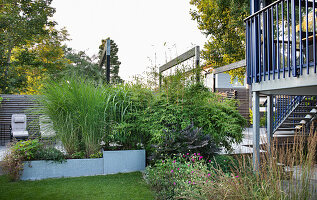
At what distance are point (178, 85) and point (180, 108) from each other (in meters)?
0.42

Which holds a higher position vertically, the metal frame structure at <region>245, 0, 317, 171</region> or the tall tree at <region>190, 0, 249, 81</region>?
the tall tree at <region>190, 0, 249, 81</region>

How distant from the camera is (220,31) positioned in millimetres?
9336

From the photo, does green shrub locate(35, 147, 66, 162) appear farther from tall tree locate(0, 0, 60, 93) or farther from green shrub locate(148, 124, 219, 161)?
tall tree locate(0, 0, 60, 93)

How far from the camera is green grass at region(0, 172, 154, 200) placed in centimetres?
327

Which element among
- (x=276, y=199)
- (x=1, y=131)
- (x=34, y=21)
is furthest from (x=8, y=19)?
(x=276, y=199)

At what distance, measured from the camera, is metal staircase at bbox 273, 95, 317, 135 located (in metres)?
5.80

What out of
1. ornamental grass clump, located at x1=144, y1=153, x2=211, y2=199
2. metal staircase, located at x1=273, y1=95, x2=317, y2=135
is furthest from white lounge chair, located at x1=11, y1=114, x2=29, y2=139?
metal staircase, located at x1=273, y1=95, x2=317, y2=135

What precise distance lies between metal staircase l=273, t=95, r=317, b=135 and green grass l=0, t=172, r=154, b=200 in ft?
12.6

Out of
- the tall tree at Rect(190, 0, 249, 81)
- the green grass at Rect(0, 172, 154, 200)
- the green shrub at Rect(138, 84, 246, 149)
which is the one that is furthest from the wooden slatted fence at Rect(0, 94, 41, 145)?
the tall tree at Rect(190, 0, 249, 81)

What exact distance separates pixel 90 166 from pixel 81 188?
0.71m

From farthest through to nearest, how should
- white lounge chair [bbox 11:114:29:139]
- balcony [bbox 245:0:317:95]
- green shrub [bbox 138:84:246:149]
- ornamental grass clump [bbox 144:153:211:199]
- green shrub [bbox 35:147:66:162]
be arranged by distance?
white lounge chair [bbox 11:114:29:139] < green shrub [bbox 138:84:246:149] < green shrub [bbox 35:147:66:162] < ornamental grass clump [bbox 144:153:211:199] < balcony [bbox 245:0:317:95]

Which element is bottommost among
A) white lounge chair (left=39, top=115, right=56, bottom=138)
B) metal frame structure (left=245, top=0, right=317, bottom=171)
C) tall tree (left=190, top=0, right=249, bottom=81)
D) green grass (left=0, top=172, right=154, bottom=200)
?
green grass (left=0, top=172, right=154, bottom=200)

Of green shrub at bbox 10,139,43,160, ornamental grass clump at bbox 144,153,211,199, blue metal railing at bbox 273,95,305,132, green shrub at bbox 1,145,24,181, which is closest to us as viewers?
ornamental grass clump at bbox 144,153,211,199

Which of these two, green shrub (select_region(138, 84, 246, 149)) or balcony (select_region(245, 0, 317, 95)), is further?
green shrub (select_region(138, 84, 246, 149))
